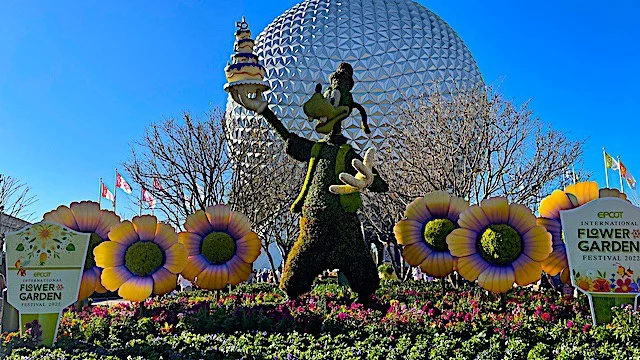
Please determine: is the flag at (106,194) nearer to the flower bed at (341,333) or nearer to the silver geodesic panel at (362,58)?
the silver geodesic panel at (362,58)

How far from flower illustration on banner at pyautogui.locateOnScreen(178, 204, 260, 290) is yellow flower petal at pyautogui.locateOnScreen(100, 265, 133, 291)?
1.13 meters

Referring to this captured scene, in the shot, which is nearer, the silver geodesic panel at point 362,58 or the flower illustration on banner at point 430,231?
the flower illustration on banner at point 430,231

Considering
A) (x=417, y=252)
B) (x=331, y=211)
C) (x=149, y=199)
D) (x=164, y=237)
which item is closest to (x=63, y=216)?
(x=164, y=237)

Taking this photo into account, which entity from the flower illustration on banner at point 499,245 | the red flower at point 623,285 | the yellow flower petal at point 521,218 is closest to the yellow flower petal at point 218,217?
the flower illustration on banner at point 499,245

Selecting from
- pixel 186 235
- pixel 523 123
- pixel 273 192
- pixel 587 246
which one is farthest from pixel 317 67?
pixel 587 246

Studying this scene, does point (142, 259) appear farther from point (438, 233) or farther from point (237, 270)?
point (438, 233)

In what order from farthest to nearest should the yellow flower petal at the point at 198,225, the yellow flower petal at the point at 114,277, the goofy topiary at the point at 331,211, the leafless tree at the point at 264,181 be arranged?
1. the leafless tree at the point at 264,181
2. the yellow flower petal at the point at 198,225
3. the goofy topiary at the point at 331,211
4. the yellow flower petal at the point at 114,277

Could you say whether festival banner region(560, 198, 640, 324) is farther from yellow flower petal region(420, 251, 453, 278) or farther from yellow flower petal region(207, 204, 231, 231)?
yellow flower petal region(207, 204, 231, 231)

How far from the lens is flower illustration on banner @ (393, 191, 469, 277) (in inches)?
356

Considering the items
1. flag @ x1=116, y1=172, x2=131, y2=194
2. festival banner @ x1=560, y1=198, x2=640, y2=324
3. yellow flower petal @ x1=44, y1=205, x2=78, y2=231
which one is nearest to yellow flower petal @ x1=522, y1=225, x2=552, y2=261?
festival banner @ x1=560, y1=198, x2=640, y2=324

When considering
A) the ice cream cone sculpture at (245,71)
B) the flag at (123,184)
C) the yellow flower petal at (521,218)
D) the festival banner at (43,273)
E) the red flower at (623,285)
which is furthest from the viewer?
the flag at (123,184)

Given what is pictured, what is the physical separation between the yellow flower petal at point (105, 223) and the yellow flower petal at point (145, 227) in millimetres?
575

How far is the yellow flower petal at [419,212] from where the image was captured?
30.5 feet

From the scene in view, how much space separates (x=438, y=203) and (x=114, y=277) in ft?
16.7
